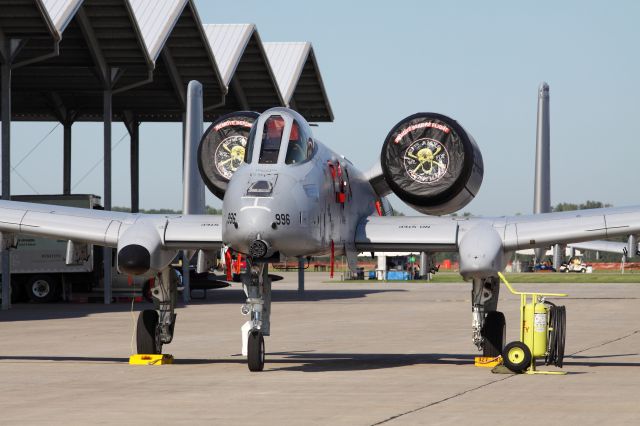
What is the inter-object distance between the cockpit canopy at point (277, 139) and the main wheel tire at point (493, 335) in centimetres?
436

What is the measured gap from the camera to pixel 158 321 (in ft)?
69.8

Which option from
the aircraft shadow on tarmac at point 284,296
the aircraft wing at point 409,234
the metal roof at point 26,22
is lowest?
the aircraft shadow on tarmac at point 284,296

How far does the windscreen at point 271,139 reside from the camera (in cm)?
1823

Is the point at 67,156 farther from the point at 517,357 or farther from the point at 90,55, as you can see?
the point at 517,357

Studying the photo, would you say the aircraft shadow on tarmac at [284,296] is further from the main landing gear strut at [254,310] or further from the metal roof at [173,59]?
Result: the main landing gear strut at [254,310]

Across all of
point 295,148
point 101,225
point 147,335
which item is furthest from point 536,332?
point 101,225

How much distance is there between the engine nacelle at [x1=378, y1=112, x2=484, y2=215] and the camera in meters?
20.8

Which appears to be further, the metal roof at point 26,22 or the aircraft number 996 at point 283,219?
the metal roof at point 26,22

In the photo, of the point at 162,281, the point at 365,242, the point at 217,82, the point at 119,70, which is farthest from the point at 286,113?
the point at 217,82

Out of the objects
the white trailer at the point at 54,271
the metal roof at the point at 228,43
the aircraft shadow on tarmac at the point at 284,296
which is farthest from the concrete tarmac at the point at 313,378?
the metal roof at the point at 228,43

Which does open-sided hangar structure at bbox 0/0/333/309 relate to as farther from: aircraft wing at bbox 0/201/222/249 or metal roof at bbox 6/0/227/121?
aircraft wing at bbox 0/201/222/249

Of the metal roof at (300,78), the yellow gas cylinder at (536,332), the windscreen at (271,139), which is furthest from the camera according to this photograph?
the metal roof at (300,78)

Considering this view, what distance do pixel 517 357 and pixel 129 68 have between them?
3470 cm

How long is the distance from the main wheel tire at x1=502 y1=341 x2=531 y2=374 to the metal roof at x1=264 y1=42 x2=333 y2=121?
141ft
